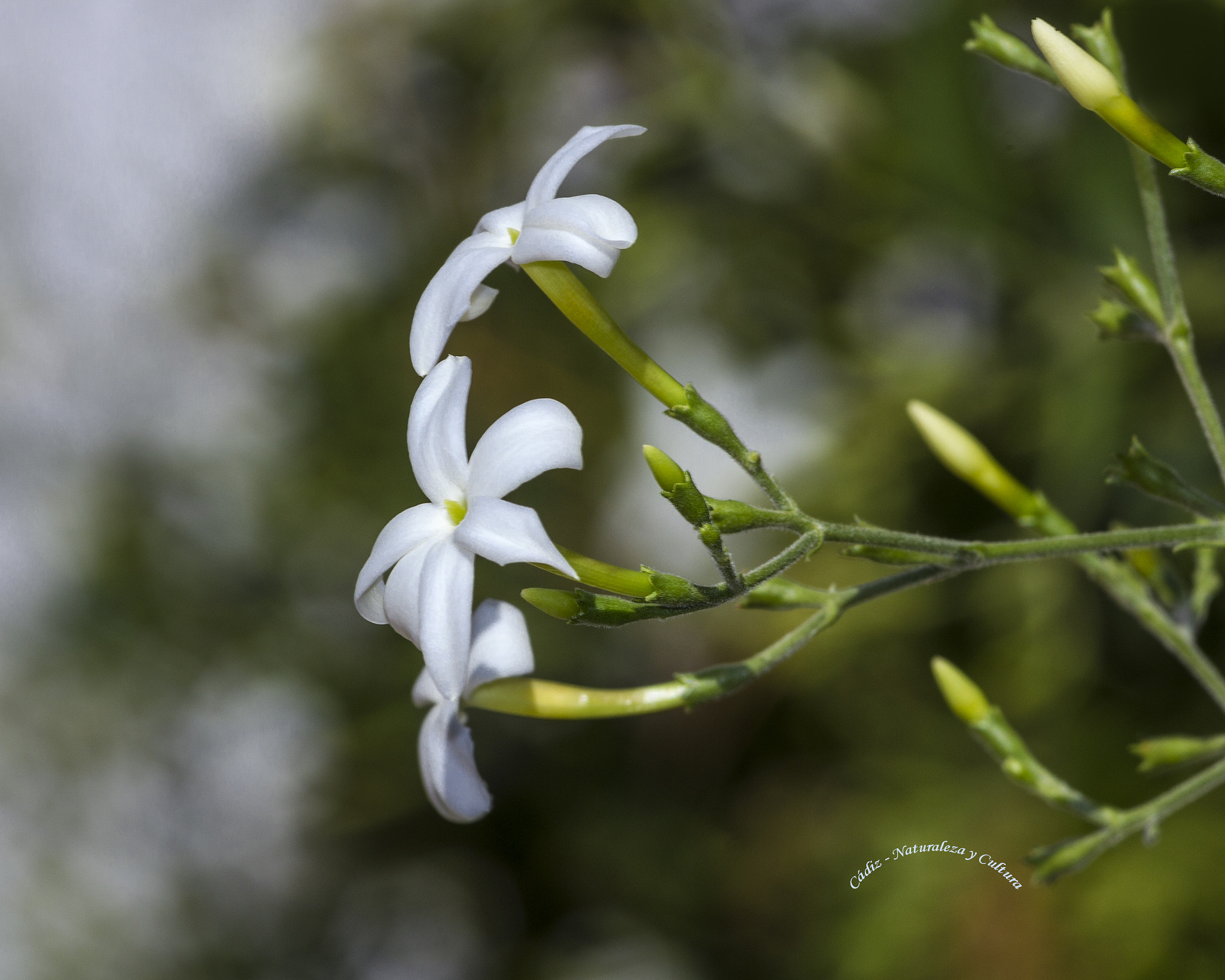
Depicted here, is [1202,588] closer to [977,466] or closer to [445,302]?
[977,466]

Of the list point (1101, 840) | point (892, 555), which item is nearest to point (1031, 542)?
point (892, 555)

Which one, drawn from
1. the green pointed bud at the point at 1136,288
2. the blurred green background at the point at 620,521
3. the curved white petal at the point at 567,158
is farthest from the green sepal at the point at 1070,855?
the blurred green background at the point at 620,521

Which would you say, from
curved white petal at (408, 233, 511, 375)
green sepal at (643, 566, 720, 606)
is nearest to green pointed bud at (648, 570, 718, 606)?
green sepal at (643, 566, 720, 606)

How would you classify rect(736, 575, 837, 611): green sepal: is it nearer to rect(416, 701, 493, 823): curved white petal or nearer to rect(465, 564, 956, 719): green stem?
rect(465, 564, 956, 719): green stem

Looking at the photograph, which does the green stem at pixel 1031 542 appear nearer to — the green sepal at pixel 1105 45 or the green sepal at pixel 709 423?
the green sepal at pixel 709 423

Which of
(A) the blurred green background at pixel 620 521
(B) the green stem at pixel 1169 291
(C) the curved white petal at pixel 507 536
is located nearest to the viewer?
(C) the curved white petal at pixel 507 536

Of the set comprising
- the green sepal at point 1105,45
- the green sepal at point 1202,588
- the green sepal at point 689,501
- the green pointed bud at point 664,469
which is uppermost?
the green sepal at point 1105,45

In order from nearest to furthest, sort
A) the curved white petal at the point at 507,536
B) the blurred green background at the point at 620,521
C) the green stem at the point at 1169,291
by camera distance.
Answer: the curved white petal at the point at 507,536 → the green stem at the point at 1169,291 → the blurred green background at the point at 620,521
